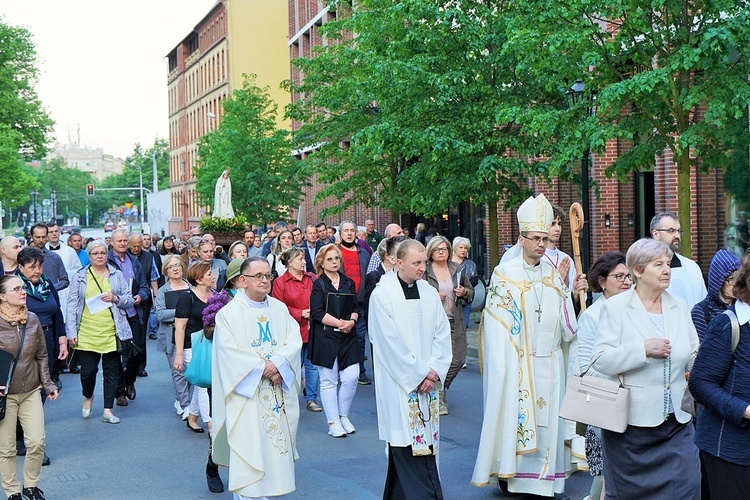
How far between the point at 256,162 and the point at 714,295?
37620mm

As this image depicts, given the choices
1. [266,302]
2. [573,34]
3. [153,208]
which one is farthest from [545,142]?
[153,208]

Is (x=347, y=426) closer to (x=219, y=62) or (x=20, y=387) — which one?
(x=20, y=387)

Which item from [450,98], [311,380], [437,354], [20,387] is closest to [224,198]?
[450,98]

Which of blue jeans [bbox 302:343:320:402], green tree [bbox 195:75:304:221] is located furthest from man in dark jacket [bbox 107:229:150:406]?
green tree [bbox 195:75:304:221]

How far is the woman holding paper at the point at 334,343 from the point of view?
1059 centimetres

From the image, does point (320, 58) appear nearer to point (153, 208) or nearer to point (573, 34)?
point (573, 34)

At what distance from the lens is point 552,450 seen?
25.2 ft

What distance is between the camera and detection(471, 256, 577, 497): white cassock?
767 centimetres

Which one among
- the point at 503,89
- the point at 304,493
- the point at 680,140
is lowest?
the point at 304,493

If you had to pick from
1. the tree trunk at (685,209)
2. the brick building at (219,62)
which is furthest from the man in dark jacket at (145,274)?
the brick building at (219,62)

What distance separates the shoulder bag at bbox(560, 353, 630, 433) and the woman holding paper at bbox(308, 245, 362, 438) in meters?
4.87

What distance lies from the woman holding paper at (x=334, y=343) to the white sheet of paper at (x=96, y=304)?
2.15 m

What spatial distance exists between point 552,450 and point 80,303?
564 centimetres

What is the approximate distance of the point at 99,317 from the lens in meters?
11.4
